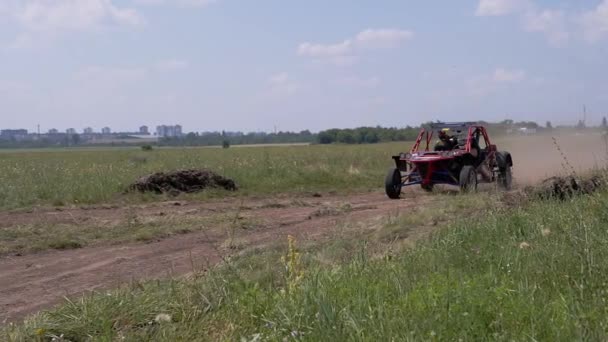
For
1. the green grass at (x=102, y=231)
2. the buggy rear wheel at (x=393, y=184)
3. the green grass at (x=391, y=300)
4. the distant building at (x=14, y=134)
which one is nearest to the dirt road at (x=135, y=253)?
the green grass at (x=102, y=231)

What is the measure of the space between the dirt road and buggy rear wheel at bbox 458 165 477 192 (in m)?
1.10

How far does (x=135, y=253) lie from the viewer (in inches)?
402

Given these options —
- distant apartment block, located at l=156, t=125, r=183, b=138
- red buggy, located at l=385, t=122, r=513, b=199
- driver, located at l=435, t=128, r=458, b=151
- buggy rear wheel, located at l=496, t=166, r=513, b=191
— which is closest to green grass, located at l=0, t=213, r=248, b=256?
red buggy, located at l=385, t=122, r=513, b=199

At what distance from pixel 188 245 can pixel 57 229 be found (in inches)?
123

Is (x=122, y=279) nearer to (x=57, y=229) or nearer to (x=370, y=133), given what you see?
(x=57, y=229)

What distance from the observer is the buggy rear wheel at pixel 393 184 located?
17.2 meters

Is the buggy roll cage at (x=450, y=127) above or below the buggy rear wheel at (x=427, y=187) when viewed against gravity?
above

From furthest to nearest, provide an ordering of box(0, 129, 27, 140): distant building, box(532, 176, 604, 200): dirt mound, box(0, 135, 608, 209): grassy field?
box(0, 129, 27, 140): distant building
box(0, 135, 608, 209): grassy field
box(532, 176, 604, 200): dirt mound

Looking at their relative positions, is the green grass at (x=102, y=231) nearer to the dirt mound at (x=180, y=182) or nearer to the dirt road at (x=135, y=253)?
the dirt road at (x=135, y=253)

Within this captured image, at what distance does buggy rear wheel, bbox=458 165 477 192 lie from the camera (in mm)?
16439

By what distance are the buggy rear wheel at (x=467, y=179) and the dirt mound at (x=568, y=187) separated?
187 inches

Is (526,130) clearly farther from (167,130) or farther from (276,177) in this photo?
(167,130)

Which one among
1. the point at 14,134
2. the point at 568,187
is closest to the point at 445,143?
the point at 568,187

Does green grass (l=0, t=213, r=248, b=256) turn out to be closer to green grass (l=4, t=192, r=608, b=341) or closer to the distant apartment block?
green grass (l=4, t=192, r=608, b=341)
